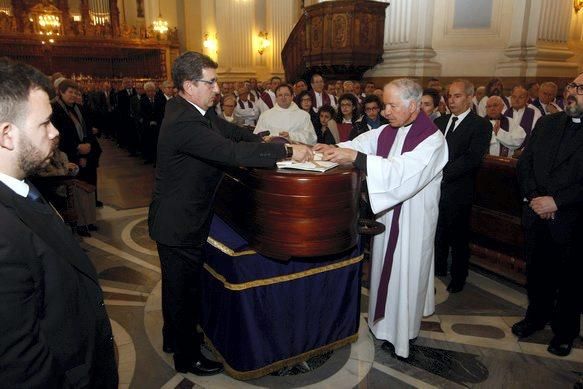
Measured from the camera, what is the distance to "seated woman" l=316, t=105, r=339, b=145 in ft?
18.7

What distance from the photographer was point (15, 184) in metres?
1.15

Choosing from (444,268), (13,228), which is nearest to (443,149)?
(444,268)

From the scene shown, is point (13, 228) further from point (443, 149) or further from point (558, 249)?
point (558, 249)

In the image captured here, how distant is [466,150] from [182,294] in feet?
8.22

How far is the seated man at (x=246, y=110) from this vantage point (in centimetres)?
870

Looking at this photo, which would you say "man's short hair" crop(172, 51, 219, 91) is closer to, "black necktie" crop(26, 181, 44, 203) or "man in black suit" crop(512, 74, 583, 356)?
"black necktie" crop(26, 181, 44, 203)

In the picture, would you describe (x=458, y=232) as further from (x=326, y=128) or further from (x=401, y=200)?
(x=326, y=128)

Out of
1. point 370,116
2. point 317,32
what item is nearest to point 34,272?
point 370,116

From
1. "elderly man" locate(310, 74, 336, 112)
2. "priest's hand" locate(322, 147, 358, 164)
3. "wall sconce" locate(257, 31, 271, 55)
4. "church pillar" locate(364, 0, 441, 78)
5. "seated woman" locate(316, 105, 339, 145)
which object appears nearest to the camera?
"priest's hand" locate(322, 147, 358, 164)

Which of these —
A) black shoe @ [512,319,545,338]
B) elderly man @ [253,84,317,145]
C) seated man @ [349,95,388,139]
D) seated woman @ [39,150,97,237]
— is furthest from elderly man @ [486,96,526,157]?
seated woman @ [39,150,97,237]

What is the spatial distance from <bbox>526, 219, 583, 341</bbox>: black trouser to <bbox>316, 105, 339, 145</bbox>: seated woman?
3.07 meters

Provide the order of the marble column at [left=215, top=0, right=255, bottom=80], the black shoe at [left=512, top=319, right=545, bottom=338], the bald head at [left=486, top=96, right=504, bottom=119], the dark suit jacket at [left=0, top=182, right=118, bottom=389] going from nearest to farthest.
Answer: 1. the dark suit jacket at [left=0, top=182, right=118, bottom=389]
2. the black shoe at [left=512, top=319, right=545, bottom=338]
3. the bald head at [left=486, top=96, right=504, bottom=119]
4. the marble column at [left=215, top=0, right=255, bottom=80]

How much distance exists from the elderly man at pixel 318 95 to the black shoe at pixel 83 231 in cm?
446

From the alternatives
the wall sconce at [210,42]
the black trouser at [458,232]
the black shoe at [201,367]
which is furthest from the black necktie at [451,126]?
the wall sconce at [210,42]
